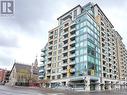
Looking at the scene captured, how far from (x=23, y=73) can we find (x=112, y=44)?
5781 cm

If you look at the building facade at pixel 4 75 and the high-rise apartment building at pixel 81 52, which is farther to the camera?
the building facade at pixel 4 75

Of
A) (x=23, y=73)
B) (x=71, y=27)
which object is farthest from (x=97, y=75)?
(x=23, y=73)

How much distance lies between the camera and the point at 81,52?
74.7 metres

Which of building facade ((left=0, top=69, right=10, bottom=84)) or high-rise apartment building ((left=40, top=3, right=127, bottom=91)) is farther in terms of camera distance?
building facade ((left=0, top=69, right=10, bottom=84))

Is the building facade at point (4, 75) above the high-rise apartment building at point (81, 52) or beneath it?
beneath

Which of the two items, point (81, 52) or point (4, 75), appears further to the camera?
point (4, 75)

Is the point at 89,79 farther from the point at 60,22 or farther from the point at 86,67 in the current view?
the point at 60,22

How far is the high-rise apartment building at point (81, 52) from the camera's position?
7394cm

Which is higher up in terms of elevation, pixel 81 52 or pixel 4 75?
pixel 81 52

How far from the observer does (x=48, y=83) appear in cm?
9519

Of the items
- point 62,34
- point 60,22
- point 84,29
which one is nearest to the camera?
point 84,29

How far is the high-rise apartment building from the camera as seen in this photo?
243ft

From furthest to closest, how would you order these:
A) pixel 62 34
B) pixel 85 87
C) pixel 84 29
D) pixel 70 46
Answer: pixel 62 34 → pixel 70 46 → pixel 84 29 → pixel 85 87

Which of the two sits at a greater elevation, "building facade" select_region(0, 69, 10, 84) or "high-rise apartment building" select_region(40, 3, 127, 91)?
"high-rise apartment building" select_region(40, 3, 127, 91)
